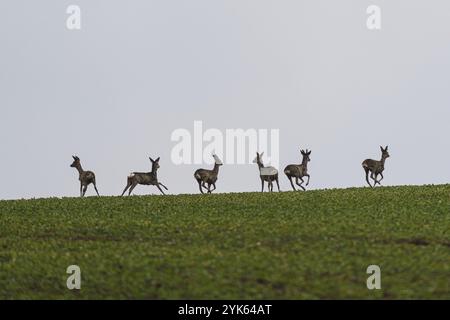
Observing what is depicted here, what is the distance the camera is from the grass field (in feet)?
81.6

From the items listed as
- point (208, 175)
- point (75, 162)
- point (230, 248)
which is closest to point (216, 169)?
point (208, 175)

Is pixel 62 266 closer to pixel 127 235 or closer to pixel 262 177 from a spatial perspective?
pixel 127 235

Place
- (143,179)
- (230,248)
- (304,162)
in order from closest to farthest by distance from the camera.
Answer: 1. (230,248)
2. (143,179)
3. (304,162)

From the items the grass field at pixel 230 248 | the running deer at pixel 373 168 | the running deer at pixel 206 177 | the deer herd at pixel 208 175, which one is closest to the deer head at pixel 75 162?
the deer herd at pixel 208 175

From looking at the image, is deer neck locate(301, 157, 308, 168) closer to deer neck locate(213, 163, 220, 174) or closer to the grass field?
deer neck locate(213, 163, 220, 174)

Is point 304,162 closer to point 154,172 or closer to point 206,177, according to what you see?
point 206,177

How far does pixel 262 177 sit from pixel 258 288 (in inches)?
1115

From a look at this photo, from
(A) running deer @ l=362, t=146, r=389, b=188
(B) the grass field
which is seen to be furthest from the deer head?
(A) running deer @ l=362, t=146, r=389, b=188

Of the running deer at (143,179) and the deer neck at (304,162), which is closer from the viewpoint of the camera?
the running deer at (143,179)

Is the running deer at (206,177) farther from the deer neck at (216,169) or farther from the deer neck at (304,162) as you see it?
the deer neck at (304,162)

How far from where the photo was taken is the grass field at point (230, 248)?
24.9 m

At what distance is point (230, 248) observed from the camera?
2903cm

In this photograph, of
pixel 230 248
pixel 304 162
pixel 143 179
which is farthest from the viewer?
pixel 304 162
